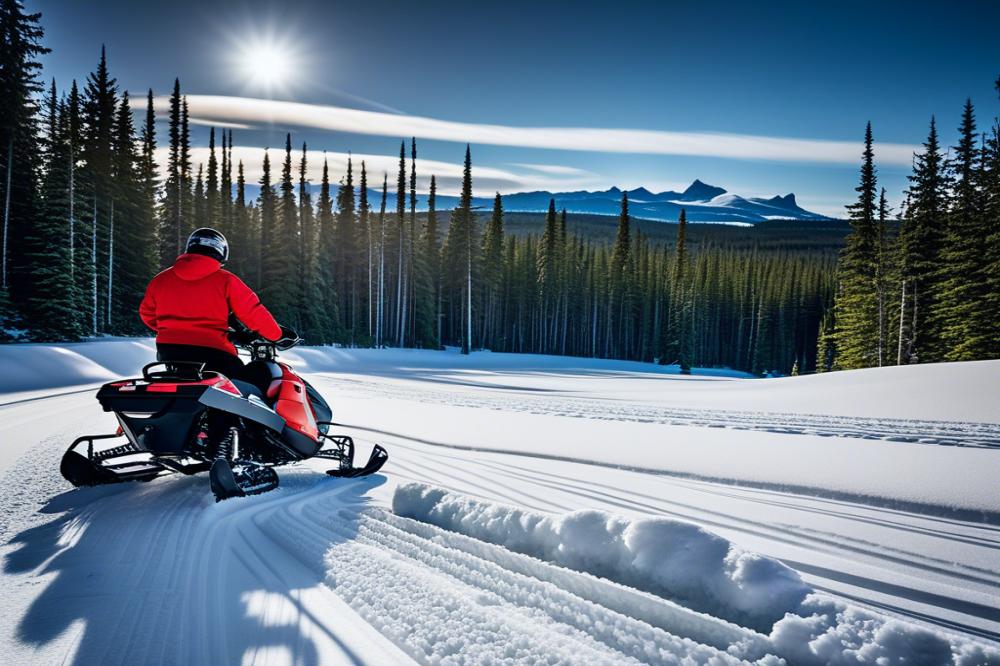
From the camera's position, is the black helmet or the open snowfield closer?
the open snowfield

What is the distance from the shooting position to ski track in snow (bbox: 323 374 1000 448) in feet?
21.0

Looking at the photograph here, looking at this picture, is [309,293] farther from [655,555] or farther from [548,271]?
[655,555]

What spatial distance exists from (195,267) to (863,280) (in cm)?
3924

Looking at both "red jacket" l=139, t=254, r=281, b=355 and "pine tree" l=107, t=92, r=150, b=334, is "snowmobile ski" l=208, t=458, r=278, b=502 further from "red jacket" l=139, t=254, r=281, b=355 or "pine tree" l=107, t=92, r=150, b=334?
"pine tree" l=107, t=92, r=150, b=334


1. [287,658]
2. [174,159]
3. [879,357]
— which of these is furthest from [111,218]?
[879,357]

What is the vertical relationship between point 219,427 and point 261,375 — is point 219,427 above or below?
below

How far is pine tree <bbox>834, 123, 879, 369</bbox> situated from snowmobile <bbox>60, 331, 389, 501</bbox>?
3741 cm

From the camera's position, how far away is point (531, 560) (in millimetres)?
2729

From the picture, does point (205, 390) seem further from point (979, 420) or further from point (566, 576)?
point (979, 420)

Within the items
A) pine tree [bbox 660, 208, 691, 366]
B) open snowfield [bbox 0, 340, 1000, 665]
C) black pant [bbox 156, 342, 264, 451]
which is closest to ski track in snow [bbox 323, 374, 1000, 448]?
open snowfield [bbox 0, 340, 1000, 665]

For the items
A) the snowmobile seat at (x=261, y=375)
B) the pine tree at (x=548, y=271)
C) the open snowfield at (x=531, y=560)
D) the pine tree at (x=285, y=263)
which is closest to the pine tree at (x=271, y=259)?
the pine tree at (x=285, y=263)

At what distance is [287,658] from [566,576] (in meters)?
Answer: 1.24

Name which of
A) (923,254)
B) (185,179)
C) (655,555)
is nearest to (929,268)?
(923,254)

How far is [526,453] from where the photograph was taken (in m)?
5.81
